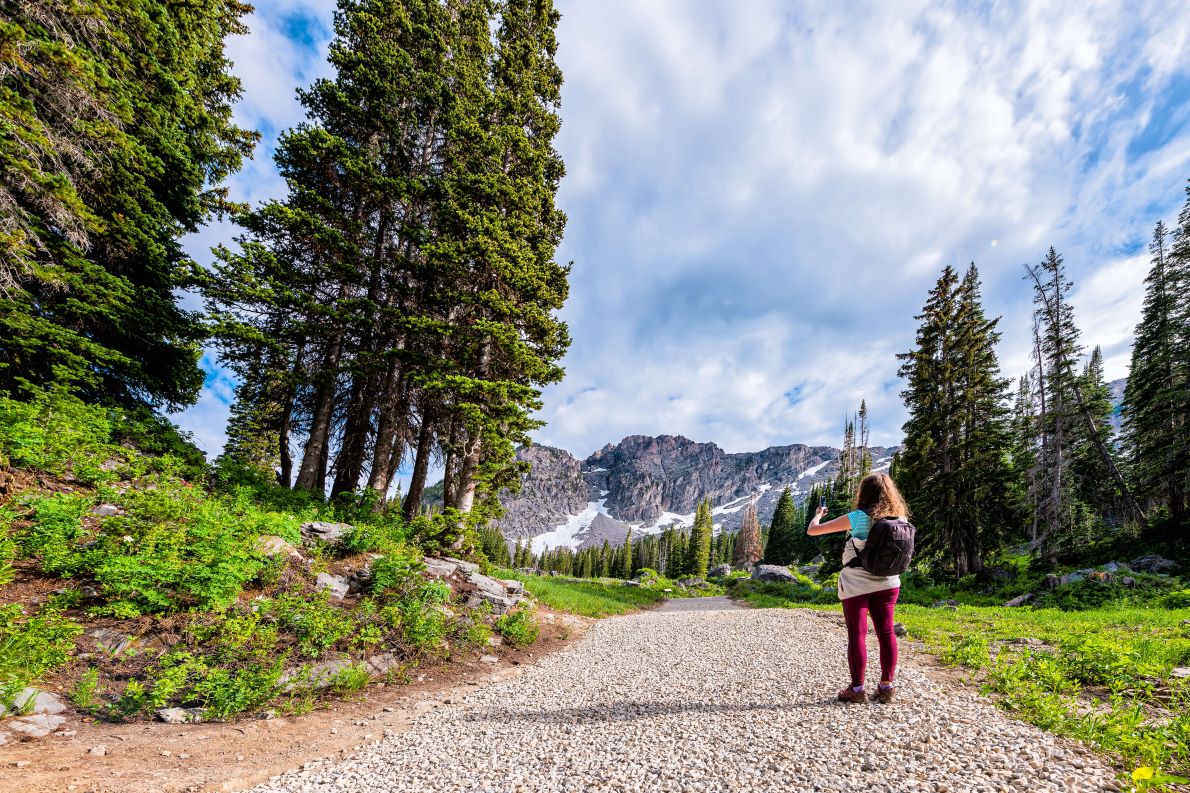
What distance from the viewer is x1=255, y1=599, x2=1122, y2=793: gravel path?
2875 millimetres

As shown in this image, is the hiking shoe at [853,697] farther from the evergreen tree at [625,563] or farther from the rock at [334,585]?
the evergreen tree at [625,563]

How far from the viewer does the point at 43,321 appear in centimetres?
809

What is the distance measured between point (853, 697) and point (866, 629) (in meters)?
0.76

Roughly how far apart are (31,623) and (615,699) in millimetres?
6349

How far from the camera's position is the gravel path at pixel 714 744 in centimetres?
288

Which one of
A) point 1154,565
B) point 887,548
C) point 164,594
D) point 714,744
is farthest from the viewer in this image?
point 1154,565

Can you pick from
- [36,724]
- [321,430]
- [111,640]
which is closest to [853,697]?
[36,724]

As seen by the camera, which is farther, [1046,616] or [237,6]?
[237,6]

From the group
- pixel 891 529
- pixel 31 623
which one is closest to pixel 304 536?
pixel 31 623

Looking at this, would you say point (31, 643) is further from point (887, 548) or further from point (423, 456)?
point (887, 548)

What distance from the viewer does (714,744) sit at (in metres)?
3.60

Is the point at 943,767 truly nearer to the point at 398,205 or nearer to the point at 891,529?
the point at 891,529

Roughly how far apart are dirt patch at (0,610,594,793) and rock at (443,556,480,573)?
380cm

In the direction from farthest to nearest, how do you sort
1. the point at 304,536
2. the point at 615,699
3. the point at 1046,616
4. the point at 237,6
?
the point at 237,6
the point at 1046,616
the point at 304,536
the point at 615,699
